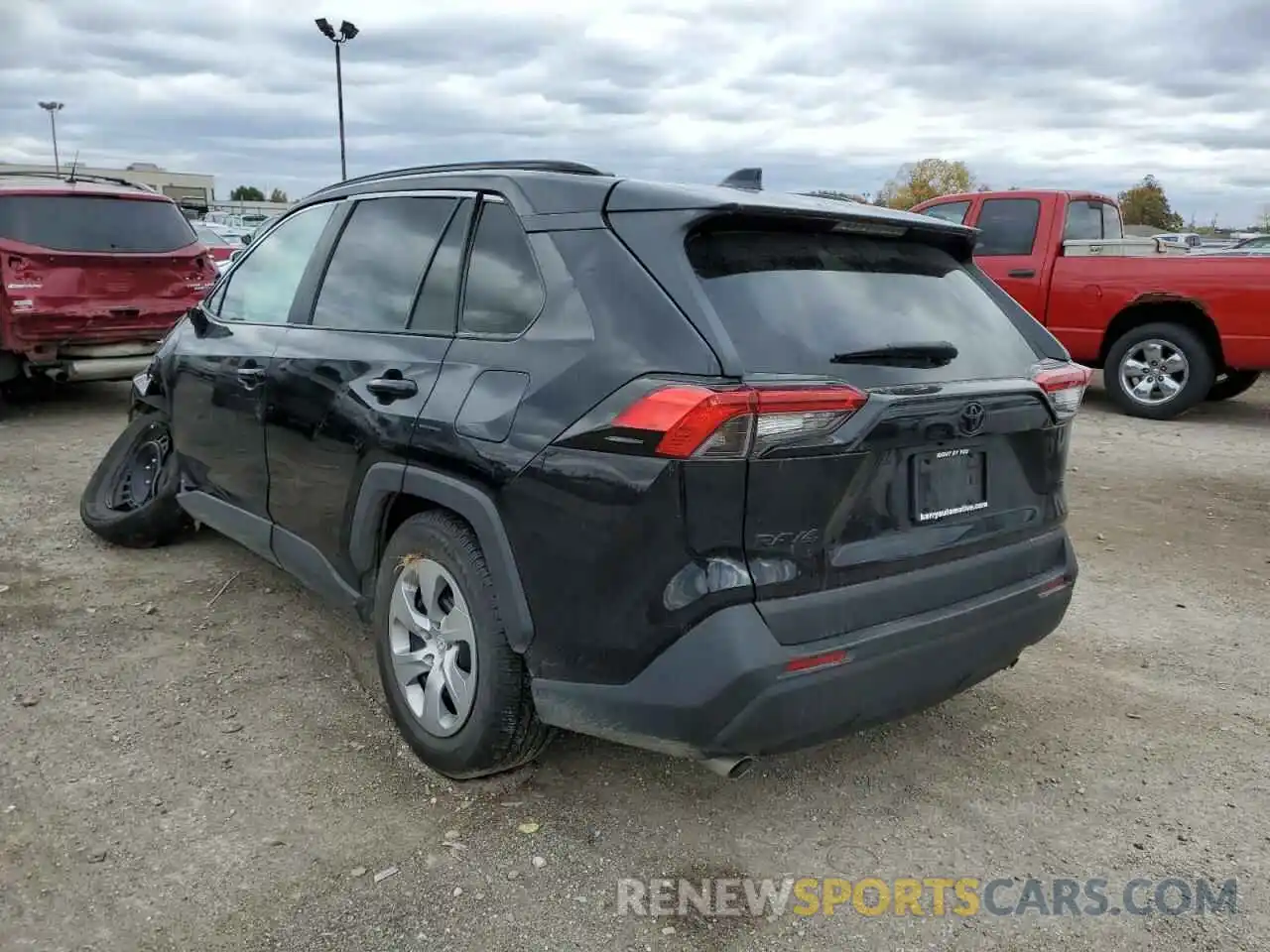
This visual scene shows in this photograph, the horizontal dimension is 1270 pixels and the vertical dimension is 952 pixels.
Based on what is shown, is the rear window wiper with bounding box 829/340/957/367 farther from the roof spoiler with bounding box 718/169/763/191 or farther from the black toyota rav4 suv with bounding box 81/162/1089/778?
the roof spoiler with bounding box 718/169/763/191

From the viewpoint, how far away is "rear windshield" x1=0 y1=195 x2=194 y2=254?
797 centimetres

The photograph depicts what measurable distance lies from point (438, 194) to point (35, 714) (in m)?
2.22

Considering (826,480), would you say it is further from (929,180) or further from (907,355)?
(929,180)

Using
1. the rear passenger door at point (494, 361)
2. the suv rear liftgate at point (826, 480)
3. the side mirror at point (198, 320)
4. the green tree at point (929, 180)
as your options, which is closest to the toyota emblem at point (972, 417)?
the suv rear liftgate at point (826, 480)

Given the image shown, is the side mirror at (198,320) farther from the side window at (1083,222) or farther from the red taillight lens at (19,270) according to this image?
the side window at (1083,222)

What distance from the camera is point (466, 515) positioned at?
2.81 meters

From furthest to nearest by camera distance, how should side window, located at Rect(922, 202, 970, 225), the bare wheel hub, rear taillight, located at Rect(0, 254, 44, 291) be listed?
side window, located at Rect(922, 202, 970, 225) < rear taillight, located at Rect(0, 254, 44, 291) < the bare wheel hub

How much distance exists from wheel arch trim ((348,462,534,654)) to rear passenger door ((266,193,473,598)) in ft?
0.24

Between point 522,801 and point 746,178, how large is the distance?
207cm

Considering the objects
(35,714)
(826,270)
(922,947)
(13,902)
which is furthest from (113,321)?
(922,947)

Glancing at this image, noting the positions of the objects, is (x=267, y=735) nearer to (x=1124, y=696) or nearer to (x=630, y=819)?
(x=630, y=819)

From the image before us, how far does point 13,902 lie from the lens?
255 centimetres

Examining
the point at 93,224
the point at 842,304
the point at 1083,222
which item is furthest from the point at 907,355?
the point at 1083,222

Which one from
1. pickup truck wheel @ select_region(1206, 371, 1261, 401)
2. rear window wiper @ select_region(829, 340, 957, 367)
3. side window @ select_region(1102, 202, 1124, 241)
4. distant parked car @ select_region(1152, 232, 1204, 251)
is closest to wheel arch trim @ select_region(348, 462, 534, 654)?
rear window wiper @ select_region(829, 340, 957, 367)
